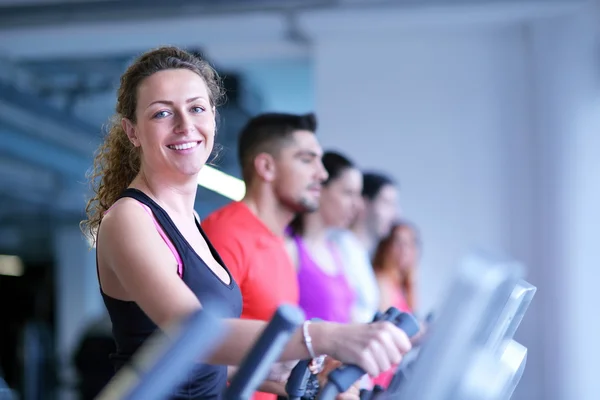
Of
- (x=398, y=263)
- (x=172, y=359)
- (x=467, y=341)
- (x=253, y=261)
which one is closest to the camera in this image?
(x=172, y=359)

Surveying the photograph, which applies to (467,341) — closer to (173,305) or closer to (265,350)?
(265,350)

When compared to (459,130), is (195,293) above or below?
below

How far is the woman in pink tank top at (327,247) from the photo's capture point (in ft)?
10.4

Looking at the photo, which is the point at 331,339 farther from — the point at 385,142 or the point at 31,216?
the point at 31,216

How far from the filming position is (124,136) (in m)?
1.77

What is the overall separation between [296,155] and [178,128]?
1.33 metres

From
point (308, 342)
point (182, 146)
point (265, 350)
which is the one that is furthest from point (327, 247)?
point (265, 350)

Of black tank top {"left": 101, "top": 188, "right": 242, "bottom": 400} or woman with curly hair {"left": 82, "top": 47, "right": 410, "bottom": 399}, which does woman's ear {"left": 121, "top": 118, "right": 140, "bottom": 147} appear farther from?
black tank top {"left": 101, "top": 188, "right": 242, "bottom": 400}

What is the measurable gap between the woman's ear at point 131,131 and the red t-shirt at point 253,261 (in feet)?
2.41

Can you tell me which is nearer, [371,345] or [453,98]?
[371,345]

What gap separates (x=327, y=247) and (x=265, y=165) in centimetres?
78

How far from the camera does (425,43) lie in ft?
20.1

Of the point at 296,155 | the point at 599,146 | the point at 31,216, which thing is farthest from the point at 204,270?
the point at 31,216

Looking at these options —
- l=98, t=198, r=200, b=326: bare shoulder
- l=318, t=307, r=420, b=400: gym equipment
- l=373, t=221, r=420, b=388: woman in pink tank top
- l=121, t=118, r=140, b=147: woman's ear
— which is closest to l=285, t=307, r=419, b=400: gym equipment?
l=318, t=307, r=420, b=400: gym equipment
